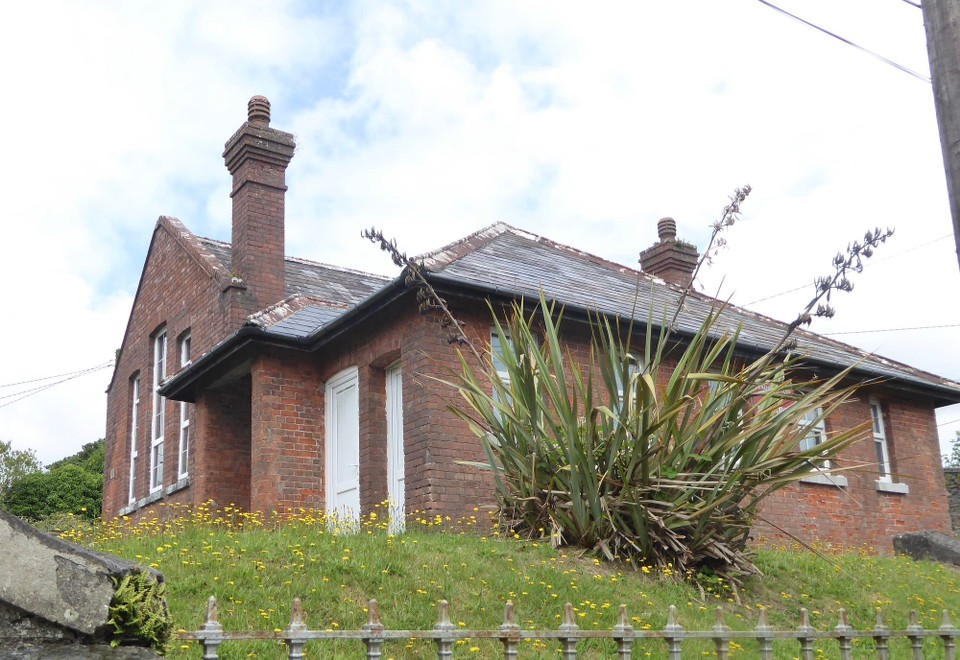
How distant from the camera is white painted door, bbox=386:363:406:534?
11.6 m

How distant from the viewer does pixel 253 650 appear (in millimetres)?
5621

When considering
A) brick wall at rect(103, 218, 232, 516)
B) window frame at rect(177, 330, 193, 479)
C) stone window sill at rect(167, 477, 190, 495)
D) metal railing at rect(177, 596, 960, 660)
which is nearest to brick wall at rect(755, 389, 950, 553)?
metal railing at rect(177, 596, 960, 660)

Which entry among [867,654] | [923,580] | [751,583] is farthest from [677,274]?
[867,654]

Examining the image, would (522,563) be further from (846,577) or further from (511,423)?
(846,577)

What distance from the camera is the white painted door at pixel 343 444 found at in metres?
12.3

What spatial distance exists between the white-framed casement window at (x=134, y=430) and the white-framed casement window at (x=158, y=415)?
886 millimetres

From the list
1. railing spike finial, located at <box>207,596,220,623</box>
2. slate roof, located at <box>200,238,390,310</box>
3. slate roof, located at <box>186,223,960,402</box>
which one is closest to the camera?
railing spike finial, located at <box>207,596,220,623</box>

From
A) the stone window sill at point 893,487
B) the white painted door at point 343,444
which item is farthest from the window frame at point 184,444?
the stone window sill at point 893,487

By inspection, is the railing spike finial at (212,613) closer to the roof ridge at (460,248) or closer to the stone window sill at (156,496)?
the roof ridge at (460,248)

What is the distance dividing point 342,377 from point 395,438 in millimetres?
1366

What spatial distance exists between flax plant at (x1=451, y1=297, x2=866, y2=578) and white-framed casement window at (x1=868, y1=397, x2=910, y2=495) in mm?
7849

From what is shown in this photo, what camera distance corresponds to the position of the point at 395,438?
11.9 meters

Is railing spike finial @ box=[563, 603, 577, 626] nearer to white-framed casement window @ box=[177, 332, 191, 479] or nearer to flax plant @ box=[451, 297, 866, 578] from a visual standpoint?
flax plant @ box=[451, 297, 866, 578]

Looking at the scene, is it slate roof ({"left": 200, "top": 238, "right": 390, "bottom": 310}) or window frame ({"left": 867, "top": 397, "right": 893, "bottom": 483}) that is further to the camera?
slate roof ({"left": 200, "top": 238, "right": 390, "bottom": 310})
